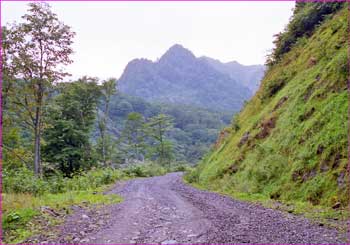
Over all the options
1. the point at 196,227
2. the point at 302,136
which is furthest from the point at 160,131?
the point at 196,227

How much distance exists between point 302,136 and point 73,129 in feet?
83.2

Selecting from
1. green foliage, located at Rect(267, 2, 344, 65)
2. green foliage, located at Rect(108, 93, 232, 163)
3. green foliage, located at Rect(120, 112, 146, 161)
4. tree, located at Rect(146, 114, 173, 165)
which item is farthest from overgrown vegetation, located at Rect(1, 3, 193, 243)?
green foliage, located at Rect(108, 93, 232, 163)

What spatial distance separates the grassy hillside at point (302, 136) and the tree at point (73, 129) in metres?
16.3

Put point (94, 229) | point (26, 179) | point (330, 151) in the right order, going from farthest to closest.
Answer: point (26, 179), point (330, 151), point (94, 229)

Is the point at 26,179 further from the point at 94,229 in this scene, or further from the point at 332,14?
the point at 332,14

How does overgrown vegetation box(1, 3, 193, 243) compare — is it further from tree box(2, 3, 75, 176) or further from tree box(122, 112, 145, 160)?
tree box(122, 112, 145, 160)

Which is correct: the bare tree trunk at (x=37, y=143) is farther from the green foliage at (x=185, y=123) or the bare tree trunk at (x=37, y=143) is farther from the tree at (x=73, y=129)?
the green foliage at (x=185, y=123)

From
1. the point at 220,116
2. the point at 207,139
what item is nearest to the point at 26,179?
the point at 207,139

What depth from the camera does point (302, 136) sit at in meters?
12.6

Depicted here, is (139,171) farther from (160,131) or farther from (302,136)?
(302,136)

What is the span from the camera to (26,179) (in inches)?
502

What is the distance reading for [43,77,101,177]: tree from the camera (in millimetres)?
32469

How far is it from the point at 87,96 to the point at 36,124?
19.5m

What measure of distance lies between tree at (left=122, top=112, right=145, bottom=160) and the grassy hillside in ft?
128
